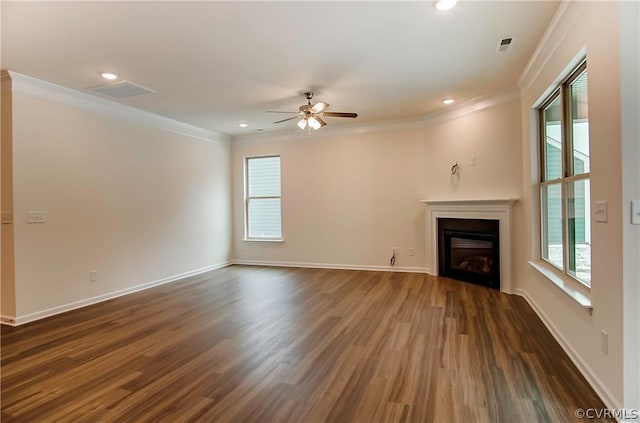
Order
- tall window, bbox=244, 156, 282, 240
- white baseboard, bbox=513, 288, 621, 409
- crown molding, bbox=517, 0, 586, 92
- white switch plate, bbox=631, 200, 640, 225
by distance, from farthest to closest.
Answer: tall window, bbox=244, 156, 282, 240
crown molding, bbox=517, 0, 586, 92
white baseboard, bbox=513, 288, 621, 409
white switch plate, bbox=631, 200, 640, 225

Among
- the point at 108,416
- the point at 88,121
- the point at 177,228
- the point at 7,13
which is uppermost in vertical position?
the point at 7,13

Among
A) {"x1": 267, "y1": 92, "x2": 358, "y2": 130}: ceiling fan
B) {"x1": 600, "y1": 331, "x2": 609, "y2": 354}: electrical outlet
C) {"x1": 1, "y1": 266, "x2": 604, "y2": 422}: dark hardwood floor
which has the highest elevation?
{"x1": 267, "y1": 92, "x2": 358, "y2": 130}: ceiling fan

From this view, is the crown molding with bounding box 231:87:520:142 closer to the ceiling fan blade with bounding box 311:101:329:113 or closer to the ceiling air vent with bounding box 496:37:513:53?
the ceiling air vent with bounding box 496:37:513:53

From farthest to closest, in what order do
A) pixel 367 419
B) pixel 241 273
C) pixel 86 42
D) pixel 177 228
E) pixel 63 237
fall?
1. pixel 241 273
2. pixel 177 228
3. pixel 63 237
4. pixel 86 42
5. pixel 367 419

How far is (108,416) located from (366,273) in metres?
4.36

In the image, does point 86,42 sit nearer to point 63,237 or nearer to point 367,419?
point 63,237

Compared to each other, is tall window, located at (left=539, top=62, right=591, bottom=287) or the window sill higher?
tall window, located at (left=539, top=62, right=591, bottom=287)

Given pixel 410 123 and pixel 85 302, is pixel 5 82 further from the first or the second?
pixel 410 123

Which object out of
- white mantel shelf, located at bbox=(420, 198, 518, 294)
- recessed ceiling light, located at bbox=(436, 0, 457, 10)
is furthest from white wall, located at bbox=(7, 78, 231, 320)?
recessed ceiling light, located at bbox=(436, 0, 457, 10)

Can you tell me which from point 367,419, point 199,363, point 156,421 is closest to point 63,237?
point 199,363

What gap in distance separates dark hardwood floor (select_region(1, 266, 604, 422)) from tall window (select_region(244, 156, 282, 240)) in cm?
263

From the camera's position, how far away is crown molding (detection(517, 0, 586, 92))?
2373 millimetres

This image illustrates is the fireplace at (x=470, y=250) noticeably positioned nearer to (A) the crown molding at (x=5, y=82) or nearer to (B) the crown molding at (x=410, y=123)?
(B) the crown molding at (x=410, y=123)

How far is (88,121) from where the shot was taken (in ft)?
13.9
